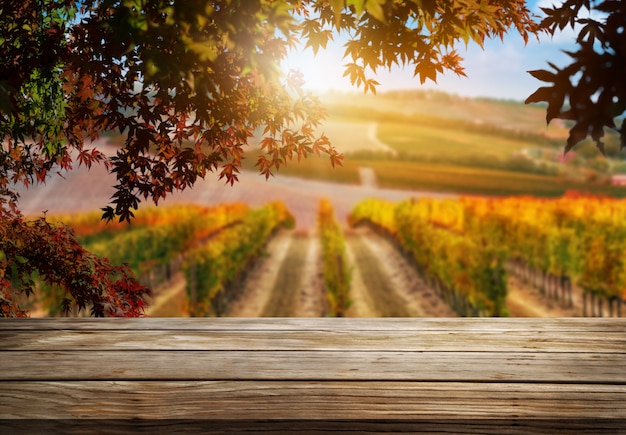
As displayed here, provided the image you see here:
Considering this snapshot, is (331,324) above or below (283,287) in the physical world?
above

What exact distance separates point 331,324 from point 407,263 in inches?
948

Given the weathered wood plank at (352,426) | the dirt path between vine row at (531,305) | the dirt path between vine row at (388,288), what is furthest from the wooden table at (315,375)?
the dirt path between vine row at (531,305)

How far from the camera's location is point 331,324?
2.43 m

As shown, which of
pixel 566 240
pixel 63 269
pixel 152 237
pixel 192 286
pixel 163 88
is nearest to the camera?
pixel 163 88

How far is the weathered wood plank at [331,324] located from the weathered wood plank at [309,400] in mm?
592

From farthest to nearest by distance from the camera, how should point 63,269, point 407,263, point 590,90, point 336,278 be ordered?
1. point 407,263
2. point 336,278
3. point 63,269
4. point 590,90

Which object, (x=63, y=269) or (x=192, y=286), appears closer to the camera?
(x=63, y=269)

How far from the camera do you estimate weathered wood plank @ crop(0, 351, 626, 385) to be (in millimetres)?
1853

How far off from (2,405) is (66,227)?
2065mm

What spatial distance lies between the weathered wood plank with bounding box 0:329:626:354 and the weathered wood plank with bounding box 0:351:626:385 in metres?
0.06

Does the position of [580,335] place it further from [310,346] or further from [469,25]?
[469,25]

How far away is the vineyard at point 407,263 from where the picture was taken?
1688 cm

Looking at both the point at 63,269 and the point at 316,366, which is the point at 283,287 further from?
the point at 316,366

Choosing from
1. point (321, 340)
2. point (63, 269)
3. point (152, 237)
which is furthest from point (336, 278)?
point (321, 340)
